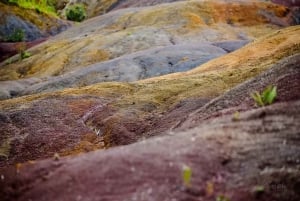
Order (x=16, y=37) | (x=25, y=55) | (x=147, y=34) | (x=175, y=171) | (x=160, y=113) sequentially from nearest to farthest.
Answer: (x=175, y=171)
(x=160, y=113)
(x=147, y=34)
(x=25, y=55)
(x=16, y=37)

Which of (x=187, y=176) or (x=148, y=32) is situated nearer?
(x=187, y=176)

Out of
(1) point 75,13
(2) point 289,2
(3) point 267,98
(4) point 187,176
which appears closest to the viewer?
(4) point 187,176

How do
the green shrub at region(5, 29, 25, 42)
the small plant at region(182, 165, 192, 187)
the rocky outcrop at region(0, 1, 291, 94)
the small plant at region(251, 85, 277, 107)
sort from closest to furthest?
the small plant at region(182, 165, 192, 187)
the small plant at region(251, 85, 277, 107)
the rocky outcrop at region(0, 1, 291, 94)
the green shrub at region(5, 29, 25, 42)

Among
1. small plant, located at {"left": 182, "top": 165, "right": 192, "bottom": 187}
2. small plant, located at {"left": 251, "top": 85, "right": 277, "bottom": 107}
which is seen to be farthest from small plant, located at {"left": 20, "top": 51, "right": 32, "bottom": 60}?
small plant, located at {"left": 182, "top": 165, "right": 192, "bottom": 187}

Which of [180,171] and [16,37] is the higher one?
[180,171]

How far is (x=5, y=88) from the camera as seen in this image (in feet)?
134

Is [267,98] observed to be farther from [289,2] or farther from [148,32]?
[289,2]

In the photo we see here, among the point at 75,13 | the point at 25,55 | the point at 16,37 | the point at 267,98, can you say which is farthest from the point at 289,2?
the point at 267,98

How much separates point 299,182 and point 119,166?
3885mm

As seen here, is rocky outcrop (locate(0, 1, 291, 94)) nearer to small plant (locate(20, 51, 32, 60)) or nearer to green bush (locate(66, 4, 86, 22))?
small plant (locate(20, 51, 32, 60))

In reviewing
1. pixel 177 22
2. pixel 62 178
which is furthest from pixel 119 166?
pixel 177 22

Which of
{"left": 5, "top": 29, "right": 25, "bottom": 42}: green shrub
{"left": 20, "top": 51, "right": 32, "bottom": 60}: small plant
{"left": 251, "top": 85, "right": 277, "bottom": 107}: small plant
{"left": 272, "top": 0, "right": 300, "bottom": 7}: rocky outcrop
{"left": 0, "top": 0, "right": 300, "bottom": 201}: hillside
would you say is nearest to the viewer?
{"left": 0, "top": 0, "right": 300, "bottom": 201}: hillside

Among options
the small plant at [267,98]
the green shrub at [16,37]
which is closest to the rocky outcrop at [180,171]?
the small plant at [267,98]

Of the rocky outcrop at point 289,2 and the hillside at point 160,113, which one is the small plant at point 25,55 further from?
the rocky outcrop at point 289,2
